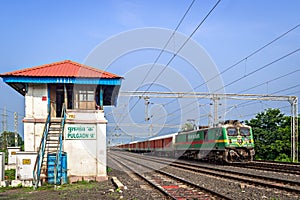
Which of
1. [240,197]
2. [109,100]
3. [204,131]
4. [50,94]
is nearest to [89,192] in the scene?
[240,197]

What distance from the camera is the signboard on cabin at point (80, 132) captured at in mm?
13852

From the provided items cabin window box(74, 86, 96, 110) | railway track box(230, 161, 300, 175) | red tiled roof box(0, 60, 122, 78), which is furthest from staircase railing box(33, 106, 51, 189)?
railway track box(230, 161, 300, 175)

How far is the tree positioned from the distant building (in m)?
21.3

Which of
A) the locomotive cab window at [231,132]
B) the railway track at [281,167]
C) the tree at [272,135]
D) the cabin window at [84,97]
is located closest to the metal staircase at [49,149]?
the cabin window at [84,97]

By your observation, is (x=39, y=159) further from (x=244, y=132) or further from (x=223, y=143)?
(x=244, y=132)

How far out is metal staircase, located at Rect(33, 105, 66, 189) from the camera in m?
12.3

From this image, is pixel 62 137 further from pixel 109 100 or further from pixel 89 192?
pixel 109 100

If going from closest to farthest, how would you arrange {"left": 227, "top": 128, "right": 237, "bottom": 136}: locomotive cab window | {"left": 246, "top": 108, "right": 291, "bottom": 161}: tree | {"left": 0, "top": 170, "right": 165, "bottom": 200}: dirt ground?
{"left": 0, "top": 170, "right": 165, "bottom": 200}: dirt ground → {"left": 227, "top": 128, "right": 237, "bottom": 136}: locomotive cab window → {"left": 246, "top": 108, "right": 291, "bottom": 161}: tree

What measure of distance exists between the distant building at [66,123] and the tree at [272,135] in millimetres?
21315

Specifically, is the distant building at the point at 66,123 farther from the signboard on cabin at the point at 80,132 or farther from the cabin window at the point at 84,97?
the cabin window at the point at 84,97

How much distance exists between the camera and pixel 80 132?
14.0 m

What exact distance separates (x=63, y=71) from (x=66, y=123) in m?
2.32

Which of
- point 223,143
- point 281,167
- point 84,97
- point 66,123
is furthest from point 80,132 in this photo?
point 281,167

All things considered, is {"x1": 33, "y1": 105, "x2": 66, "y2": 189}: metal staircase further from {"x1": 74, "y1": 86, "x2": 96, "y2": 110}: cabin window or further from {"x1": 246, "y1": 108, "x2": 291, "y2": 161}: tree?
{"x1": 246, "y1": 108, "x2": 291, "y2": 161}: tree
